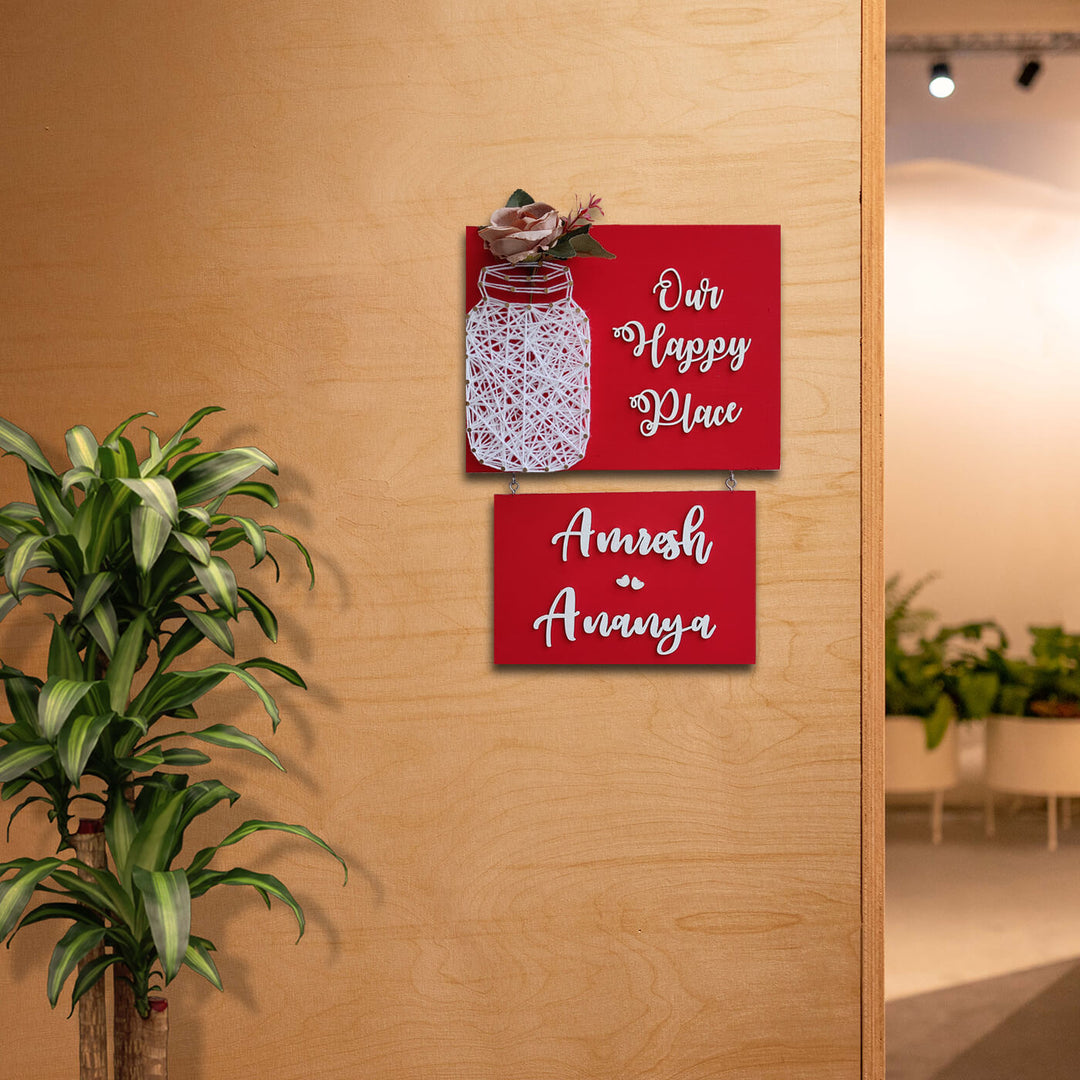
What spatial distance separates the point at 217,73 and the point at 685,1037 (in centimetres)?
182

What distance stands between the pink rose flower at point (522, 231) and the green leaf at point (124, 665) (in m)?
0.79

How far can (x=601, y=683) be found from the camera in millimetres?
1671

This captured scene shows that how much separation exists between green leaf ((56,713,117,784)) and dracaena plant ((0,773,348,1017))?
138mm

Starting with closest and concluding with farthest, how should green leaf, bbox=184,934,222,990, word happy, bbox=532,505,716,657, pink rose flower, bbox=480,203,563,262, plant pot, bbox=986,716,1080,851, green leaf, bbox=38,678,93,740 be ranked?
green leaf, bbox=38,678,93,740 → green leaf, bbox=184,934,222,990 → pink rose flower, bbox=480,203,563,262 → word happy, bbox=532,505,716,657 → plant pot, bbox=986,716,1080,851

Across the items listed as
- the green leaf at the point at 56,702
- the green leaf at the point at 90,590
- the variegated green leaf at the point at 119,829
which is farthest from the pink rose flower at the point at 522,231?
the variegated green leaf at the point at 119,829

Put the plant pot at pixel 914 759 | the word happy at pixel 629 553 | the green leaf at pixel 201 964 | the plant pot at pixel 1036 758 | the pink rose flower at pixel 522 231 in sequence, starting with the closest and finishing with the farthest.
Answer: the green leaf at pixel 201 964, the pink rose flower at pixel 522 231, the word happy at pixel 629 553, the plant pot at pixel 1036 758, the plant pot at pixel 914 759

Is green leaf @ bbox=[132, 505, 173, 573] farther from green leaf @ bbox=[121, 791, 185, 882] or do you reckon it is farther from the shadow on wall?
the shadow on wall

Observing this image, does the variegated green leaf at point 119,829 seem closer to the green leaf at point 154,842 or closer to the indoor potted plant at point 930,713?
the green leaf at point 154,842

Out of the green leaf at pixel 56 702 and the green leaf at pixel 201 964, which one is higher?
the green leaf at pixel 56 702

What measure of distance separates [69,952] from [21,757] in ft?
0.87

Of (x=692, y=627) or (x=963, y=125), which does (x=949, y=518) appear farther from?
(x=692, y=627)

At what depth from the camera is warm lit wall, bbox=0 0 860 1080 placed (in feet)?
5.45

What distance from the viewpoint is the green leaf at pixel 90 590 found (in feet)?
4.17

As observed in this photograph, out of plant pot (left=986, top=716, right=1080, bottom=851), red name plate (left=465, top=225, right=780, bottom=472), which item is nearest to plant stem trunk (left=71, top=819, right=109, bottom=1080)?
red name plate (left=465, top=225, right=780, bottom=472)
